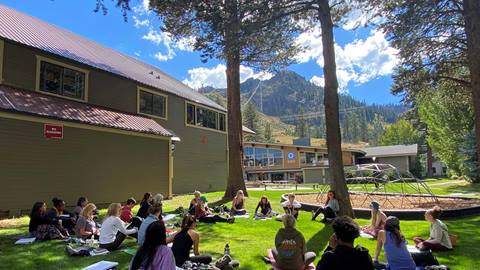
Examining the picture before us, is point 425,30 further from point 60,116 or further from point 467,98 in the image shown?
point 60,116

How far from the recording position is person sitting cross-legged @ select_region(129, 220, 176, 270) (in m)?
4.57

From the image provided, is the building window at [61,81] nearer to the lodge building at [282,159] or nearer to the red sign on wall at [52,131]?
the red sign on wall at [52,131]

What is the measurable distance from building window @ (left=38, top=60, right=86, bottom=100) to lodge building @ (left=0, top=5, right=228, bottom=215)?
4cm

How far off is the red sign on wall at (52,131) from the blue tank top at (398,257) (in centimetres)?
1250

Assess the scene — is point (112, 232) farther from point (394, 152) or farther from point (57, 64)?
point (394, 152)

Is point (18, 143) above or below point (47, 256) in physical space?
above

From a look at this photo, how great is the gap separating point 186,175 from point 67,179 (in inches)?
446

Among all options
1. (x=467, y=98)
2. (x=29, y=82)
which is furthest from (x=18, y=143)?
(x=467, y=98)

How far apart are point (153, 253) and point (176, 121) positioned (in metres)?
20.9

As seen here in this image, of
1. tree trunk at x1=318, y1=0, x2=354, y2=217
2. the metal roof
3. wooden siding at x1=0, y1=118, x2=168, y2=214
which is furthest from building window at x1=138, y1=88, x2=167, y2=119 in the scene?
tree trunk at x1=318, y1=0, x2=354, y2=217

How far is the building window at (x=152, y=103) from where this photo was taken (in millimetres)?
22078

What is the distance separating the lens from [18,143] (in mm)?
13453

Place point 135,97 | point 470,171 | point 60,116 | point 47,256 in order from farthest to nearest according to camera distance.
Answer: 1. point 470,171
2. point 135,97
3. point 60,116
4. point 47,256

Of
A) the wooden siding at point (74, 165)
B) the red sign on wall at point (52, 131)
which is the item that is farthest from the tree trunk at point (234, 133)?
the red sign on wall at point (52, 131)
